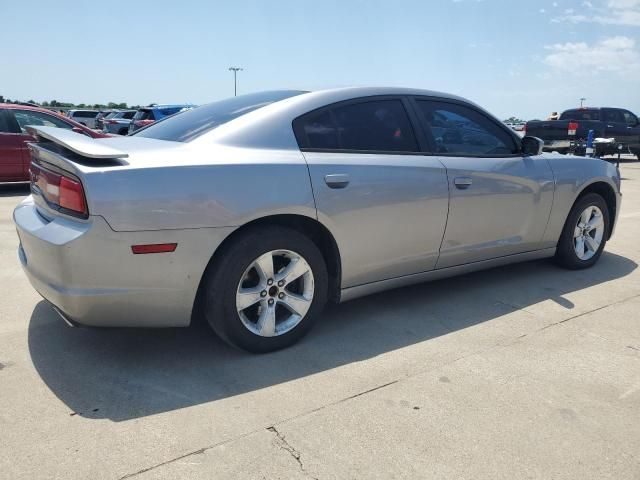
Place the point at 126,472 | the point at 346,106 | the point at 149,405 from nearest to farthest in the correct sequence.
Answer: the point at 126,472, the point at 149,405, the point at 346,106

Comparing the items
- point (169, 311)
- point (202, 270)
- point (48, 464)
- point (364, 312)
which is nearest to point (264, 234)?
point (202, 270)

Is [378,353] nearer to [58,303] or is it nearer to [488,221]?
[488,221]

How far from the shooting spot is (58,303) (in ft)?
8.72

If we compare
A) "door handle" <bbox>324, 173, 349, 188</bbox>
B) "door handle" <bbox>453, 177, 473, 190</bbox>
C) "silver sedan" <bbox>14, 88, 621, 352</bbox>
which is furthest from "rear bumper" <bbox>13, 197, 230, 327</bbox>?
"door handle" <bbox>453, 177, 473, 190</bbox>

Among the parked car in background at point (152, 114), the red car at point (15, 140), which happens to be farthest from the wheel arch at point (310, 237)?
the parked car in background at point (152, 114)

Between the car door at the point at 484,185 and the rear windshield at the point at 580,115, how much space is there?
46.2 ft

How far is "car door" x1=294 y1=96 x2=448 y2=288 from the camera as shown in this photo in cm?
312

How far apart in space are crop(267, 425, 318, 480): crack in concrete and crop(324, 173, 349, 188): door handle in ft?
4.45

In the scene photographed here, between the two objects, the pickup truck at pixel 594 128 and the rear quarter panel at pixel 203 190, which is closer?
the rear quarter panel at pixel 203 190

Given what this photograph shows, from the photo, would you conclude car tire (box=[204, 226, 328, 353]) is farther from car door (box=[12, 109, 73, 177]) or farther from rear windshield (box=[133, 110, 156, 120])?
rear windshield (box=[133, 110, 156, 120])

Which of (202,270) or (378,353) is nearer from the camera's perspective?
(202,270)

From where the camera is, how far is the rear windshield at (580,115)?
16.8m

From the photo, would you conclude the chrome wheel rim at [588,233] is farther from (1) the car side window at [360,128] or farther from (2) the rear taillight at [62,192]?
(2) the rear taillight at [62,192]

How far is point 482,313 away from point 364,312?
2.66 feet
